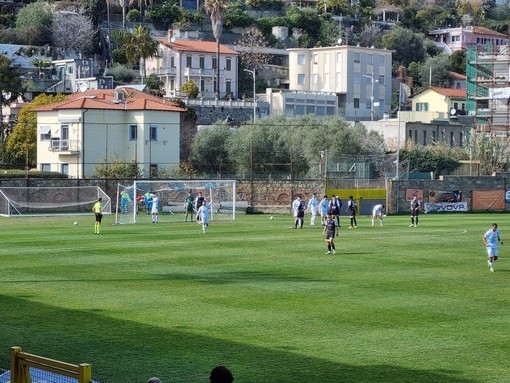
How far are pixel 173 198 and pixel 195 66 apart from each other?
64240 millimetres

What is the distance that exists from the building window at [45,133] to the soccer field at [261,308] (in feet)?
141

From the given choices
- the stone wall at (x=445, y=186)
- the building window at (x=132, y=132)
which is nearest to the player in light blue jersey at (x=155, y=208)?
the stone wall at (x=445, y=186)

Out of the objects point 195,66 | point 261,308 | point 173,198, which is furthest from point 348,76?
point 261,308

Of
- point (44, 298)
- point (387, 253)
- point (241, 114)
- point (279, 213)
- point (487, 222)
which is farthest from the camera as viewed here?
point (241, 114)

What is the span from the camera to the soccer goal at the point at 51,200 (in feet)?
220

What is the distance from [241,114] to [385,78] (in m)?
33.2

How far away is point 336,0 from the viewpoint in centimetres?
17688

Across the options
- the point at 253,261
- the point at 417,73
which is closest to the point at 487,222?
the point at 253,261

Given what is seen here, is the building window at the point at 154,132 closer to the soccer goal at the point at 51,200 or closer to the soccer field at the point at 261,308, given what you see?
the soccer goal at the point at 51,200

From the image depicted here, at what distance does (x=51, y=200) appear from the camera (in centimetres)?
6950

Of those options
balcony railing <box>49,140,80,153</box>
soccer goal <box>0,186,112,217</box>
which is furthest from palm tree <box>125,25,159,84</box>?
soccer goal <box>0,186,112,217</box>

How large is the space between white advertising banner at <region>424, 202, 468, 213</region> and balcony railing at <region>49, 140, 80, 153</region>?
91.1ft

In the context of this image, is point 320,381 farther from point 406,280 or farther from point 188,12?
point 188,12

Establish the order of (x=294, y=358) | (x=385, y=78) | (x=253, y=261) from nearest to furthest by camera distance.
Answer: (x=294, y=358) < (x=253, y=261) < (x=385, y=78)
